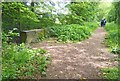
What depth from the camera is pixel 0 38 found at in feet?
8.55

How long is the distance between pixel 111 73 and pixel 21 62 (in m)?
1.13

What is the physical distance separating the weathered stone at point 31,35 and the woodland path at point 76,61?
0.61 feet

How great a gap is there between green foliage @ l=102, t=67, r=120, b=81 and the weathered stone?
5.19 ft

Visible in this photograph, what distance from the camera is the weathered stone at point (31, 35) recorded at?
3.69 meters

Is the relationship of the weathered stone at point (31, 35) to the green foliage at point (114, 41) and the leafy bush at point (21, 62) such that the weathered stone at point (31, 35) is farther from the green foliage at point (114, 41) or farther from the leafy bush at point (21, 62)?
the green foliage at point (114, 41)

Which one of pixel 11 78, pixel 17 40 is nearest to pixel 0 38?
pixel 11 78

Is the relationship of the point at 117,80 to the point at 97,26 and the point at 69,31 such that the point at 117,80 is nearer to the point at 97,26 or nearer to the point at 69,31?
the point at 69,31

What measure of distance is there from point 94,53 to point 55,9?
97 centimetres

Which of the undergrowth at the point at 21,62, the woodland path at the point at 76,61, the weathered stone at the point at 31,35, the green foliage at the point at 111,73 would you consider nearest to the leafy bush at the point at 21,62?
the undergrowth at the point at 21,62

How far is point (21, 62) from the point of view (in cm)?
271

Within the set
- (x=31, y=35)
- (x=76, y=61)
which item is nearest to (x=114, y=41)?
(x=76, y=61)

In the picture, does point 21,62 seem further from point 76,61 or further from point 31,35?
point 31,35

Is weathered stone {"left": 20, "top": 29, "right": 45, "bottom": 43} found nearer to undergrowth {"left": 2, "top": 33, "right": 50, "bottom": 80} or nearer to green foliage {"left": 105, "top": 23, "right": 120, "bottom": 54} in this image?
undergrowth {"left": 2, "top": 33, "right": 50, "bottom": 80}

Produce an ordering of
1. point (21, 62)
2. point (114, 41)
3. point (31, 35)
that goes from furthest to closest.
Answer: point (114, 41)
point (31, 35)
point (21, 62)
